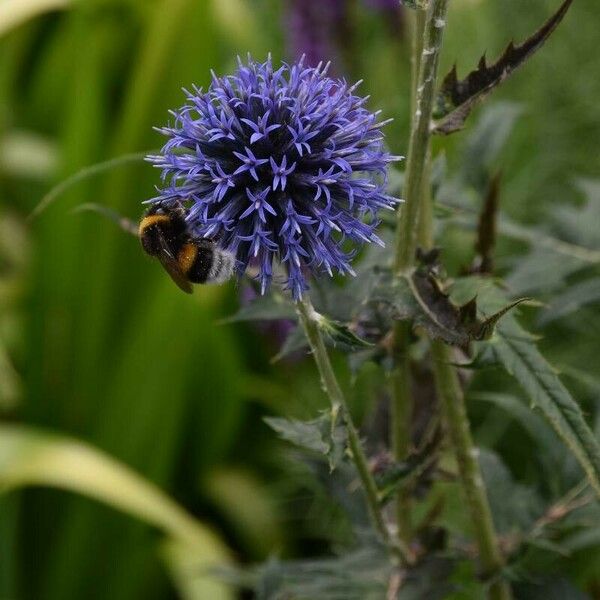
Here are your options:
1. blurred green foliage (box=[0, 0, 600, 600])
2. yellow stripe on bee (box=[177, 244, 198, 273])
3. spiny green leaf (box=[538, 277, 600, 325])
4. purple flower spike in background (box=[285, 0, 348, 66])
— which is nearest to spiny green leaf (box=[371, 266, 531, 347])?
yellow stripe on bee (box=[177, 244, 198, 273])

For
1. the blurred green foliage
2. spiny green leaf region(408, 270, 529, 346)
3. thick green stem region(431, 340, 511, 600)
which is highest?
the blurred green foliage

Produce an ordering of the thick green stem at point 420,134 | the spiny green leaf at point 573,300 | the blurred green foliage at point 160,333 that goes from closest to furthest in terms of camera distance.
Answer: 1. the thick green stem at point 420,134
2. the spiny green leaf at point 573,300
3. the blurred green foliage at point 160,333

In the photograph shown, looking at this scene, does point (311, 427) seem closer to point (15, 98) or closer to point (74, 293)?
point (74, 293)

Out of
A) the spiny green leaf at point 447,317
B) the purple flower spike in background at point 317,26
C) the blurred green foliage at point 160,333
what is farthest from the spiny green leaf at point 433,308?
the purple flower spike in background at point 317,26

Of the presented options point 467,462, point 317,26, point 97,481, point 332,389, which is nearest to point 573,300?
point 467,462

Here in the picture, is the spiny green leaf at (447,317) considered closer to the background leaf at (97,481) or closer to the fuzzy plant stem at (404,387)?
the fuzzy plant stem at (404,387)

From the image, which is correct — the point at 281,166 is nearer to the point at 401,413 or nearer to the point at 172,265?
the point at 172,265

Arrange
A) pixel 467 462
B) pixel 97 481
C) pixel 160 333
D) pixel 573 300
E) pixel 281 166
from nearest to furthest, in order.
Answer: pixel 281 166, pixel 467 462, pixel 573 300, pixel 97 481, pixel 160 333

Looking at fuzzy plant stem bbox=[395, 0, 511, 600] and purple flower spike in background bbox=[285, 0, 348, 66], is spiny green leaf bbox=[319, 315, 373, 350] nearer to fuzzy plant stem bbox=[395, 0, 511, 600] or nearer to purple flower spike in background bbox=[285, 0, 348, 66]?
fuzzy plant stem bbox=[395, 0, 511, 600]
